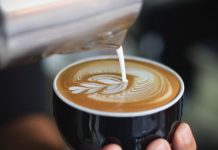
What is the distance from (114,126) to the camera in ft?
1.58

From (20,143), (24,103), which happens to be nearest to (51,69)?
(24,103)

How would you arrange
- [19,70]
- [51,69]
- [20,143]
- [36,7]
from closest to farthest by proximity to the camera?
[36,7] → [20,143] → [19,70] → [51,69]

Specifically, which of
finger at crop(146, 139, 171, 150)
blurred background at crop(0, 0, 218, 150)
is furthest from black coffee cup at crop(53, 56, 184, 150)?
blurred background at crop(0, 0, 218, 150)

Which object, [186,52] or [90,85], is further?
[186,52]

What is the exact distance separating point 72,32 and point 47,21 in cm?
3

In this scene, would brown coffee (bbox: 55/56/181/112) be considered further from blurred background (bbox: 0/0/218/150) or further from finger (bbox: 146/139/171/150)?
blurred background (bbox: 0/0/218/150)

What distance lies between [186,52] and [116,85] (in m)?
0.73

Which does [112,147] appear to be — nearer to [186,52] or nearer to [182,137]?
[182,137]

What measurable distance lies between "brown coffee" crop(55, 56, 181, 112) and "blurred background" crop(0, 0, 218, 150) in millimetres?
417

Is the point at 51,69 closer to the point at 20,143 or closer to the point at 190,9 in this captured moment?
the point at 20,143

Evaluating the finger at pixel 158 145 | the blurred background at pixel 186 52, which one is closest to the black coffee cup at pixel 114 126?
the finger at pixel 158 145

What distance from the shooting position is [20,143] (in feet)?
2.76

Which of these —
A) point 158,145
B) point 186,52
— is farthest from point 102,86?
point 186,52

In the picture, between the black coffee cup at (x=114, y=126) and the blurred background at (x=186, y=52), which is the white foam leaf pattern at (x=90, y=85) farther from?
the blurred background at (x=186, y=52)
